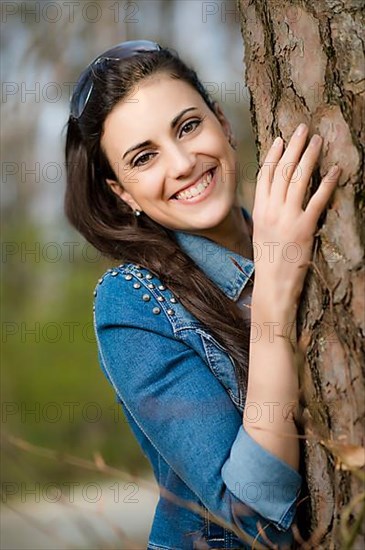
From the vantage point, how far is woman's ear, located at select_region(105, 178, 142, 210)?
2143 millimetres

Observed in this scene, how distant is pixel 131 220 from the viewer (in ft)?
7.17

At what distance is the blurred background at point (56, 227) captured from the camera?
5.86 m

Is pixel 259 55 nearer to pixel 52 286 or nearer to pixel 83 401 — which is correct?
pixel 83 401

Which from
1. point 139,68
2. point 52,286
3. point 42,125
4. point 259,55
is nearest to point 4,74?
point 42,125

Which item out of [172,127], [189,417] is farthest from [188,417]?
[172,127]

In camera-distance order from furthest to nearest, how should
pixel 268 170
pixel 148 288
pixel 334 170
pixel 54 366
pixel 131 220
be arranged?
pixel 54 366, pixel 131 220, pixel 148 288, pixel 268 170, pixel 334 170

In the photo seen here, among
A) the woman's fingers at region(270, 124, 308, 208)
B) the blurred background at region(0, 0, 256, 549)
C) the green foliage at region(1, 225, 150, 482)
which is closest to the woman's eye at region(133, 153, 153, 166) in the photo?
the woman's fingers at region(270, 124, 308, 208)

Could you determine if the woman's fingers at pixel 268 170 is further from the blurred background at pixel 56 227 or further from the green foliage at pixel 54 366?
the green foliage at pixel 54 366

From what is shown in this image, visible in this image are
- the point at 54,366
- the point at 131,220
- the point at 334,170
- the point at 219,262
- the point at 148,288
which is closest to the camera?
the point at 334,170

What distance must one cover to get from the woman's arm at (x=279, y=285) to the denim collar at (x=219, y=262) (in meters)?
0.41

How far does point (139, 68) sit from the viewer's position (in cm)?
207

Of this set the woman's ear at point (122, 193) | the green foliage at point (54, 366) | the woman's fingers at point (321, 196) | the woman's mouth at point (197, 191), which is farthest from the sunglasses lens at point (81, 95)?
the green foliage at point (54, 366)

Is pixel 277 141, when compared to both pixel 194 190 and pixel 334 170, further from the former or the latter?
pixel 194 190

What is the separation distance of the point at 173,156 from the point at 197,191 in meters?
0.09
